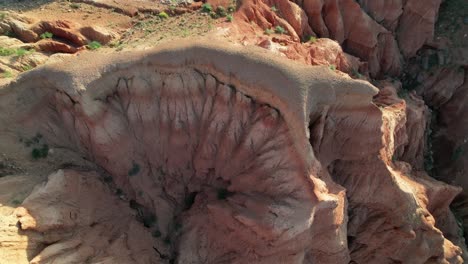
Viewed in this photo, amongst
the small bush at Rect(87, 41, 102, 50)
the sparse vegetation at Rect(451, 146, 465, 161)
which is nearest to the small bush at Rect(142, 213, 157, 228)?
the small bush at Rect(87, 41, 102, 50)

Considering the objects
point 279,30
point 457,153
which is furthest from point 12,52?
point 457,153

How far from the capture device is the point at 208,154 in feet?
49.5

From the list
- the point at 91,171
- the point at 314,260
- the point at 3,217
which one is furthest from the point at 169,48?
the point at 314,260

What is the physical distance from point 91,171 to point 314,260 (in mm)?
9775

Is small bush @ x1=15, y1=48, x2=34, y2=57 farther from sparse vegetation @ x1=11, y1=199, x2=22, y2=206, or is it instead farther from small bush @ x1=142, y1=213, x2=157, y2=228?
small bush @ x1=142, y1=213, x2=157, y2=228

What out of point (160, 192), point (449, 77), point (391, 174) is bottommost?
point (160, 192)

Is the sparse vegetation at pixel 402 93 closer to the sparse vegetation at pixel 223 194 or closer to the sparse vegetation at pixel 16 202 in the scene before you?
the sparse vegetation at pixel 223 194

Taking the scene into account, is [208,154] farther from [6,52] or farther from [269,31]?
[6,52]

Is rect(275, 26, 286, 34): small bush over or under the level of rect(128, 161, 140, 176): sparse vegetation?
over

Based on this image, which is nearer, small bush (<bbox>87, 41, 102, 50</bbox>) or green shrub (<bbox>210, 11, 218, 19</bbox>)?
small bush (<bbox>87, 41, 102, 50</bbox>)

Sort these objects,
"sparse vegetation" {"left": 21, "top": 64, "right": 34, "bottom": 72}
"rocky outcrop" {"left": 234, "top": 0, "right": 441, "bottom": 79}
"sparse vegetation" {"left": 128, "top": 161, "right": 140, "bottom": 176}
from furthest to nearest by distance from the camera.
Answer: "rocky outcrop" {"left": 234, "top": 0, "right": 441, "bottom": 79} → "sparse vegetation" {"left": 21, "top": 64, "right": 34, "bottom": 72} → "sparse vegetation" {"left": 128, "top": 161, "right": 140, "bottom": 176}

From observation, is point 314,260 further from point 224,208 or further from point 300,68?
point 300,68

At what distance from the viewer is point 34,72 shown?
1427cm

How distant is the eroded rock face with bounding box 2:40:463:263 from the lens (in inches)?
527
